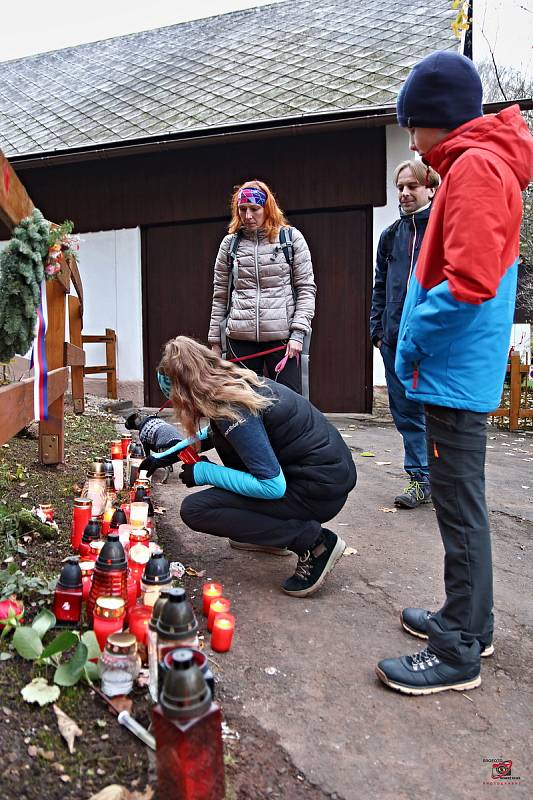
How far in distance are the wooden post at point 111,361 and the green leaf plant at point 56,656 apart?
661 cm

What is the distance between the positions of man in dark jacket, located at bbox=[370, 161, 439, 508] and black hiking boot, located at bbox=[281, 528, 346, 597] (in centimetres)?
133

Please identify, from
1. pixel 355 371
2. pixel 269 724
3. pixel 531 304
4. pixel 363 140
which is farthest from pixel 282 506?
pixel 531 304

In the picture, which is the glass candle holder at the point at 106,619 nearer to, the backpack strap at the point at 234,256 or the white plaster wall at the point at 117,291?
the backpack strap at the point at 234,256

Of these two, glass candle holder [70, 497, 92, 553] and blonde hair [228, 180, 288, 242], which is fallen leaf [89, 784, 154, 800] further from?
blonde hair [228, 180, 288, 242]

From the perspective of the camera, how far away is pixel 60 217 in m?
8.99

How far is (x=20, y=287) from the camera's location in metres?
2.81

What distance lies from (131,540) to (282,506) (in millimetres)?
669

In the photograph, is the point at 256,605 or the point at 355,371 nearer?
the point at 256,605

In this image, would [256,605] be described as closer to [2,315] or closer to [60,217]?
[2,315]

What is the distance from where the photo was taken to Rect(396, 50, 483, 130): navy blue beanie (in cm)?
189

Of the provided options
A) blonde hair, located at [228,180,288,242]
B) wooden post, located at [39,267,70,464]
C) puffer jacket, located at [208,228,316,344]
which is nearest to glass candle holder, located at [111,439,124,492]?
wooden post, located at [39,267,70,464]

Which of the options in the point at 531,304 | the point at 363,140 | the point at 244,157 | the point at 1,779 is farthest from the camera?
the point at 531,304

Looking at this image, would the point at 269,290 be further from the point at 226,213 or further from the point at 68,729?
the point at 226,213

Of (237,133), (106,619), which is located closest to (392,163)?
(237,133)
